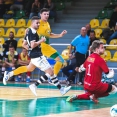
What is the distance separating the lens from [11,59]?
65.7ft

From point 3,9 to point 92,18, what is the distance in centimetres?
440

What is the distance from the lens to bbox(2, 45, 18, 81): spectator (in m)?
19.8

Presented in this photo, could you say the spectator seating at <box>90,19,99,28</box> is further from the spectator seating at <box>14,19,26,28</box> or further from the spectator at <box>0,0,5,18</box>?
the spectator at <box>0,0,5,18</box>

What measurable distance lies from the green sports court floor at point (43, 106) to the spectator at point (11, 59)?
7393 millimetres

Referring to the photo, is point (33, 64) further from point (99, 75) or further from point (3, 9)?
point (3, 9)

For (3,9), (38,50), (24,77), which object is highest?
(3,9)

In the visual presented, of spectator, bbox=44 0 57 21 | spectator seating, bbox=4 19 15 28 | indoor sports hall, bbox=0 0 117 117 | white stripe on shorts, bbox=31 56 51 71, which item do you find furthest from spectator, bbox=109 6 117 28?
white stripe on shorts, bbox=31 56 51 71

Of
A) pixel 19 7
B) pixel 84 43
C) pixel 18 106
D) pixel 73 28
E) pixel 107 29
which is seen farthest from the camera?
pixel 19 7

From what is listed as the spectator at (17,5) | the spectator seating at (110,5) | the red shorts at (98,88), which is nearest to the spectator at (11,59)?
the spectator at (17,5)

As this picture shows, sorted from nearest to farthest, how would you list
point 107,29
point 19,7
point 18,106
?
point 18,106 < point 107,29 < point 19,7

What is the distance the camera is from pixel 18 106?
1076cm

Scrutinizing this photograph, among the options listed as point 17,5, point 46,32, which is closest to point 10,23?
point 17,5

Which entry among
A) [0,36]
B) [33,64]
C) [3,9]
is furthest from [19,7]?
[33,64]

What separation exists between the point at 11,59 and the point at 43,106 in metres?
9.32
